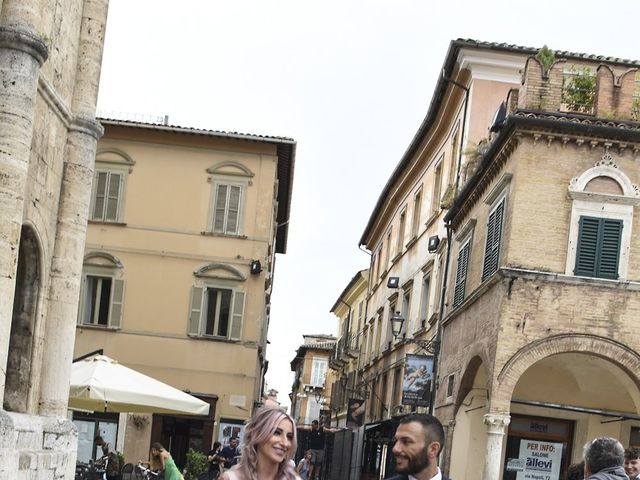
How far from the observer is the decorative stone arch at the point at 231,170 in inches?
1459

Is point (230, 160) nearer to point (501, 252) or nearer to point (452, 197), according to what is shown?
point (452, 197)

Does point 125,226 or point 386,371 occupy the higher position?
point 125,226

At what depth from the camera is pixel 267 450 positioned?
4.87 m

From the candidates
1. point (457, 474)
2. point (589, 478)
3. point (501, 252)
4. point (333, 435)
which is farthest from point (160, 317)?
point (589, 478)

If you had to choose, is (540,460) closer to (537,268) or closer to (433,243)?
(537,268)

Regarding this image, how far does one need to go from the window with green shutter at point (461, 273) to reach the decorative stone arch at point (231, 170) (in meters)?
10.7

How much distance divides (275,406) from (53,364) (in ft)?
37.4

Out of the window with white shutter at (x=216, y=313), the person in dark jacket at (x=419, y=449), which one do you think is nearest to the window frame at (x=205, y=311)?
the window with white shutter at (x=216, y=313)

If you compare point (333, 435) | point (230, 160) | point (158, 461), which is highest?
point (230, 160)

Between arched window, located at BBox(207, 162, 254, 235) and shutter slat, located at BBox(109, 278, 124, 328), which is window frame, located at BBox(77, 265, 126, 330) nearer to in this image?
shutter slat, located at BBox(109, 278, 124, 328)

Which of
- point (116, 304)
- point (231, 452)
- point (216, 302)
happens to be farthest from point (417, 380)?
point (116, 304)

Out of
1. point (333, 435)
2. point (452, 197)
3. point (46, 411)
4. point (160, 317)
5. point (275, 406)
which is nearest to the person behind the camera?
point (275, 406)

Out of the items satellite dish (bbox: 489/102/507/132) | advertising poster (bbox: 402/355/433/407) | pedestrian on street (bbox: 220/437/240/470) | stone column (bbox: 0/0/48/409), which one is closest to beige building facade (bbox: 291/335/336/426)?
pedestrian on street (bbox: 220/437/240/470)

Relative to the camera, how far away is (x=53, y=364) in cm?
1590
